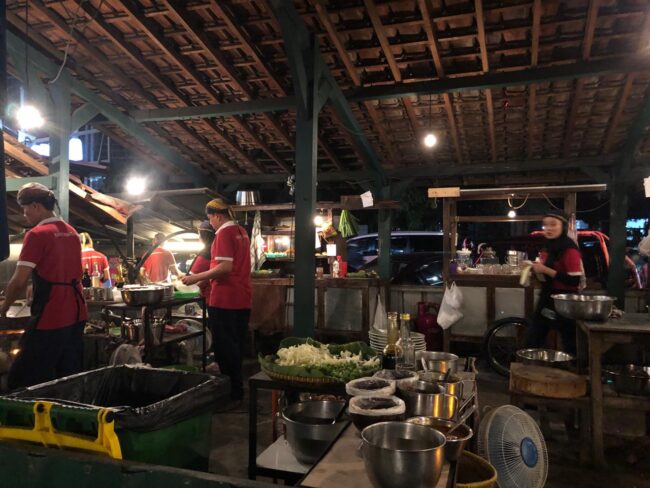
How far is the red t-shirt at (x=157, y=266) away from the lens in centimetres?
826

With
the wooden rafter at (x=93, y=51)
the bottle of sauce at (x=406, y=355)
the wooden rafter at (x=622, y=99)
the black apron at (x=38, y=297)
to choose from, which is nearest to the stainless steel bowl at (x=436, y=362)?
the bottle of sauce at (x=406, y=355)

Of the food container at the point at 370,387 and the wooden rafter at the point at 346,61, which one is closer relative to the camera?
the food container at the point at 370,387

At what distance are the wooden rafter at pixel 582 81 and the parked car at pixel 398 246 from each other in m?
3.82

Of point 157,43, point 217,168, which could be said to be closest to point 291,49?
point 157,43

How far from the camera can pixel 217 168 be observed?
11.0 meters

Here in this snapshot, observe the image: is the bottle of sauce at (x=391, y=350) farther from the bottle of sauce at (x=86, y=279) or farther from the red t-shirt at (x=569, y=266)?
the bottle of sauce at (x=86, y=279)

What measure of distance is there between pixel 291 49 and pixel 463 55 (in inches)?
90.8

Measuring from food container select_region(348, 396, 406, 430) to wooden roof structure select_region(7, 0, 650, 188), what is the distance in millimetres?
4202

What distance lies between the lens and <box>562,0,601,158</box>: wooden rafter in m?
4.97

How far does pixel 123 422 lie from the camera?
2.12 metres

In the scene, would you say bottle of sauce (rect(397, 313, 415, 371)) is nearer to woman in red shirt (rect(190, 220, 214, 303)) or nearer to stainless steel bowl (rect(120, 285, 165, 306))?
stainless steel bowl (rect(120, 285, 165, 306))

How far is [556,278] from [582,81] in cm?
306

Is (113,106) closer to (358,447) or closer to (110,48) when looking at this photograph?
(110,48)

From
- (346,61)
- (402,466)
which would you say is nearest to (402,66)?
(346,61)
